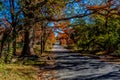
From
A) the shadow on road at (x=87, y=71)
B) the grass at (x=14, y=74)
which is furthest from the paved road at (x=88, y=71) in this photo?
the grass at (x=14, y=74)

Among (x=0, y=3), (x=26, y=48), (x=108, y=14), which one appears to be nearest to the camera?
(x=0, y=3)

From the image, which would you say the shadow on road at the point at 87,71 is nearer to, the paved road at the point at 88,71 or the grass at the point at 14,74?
the paved road at the point at 88,71

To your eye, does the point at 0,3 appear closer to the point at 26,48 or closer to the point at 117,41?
the point at 26,48

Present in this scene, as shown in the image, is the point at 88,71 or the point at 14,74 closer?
the point at 14,74

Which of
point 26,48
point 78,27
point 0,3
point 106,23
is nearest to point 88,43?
point 78,27

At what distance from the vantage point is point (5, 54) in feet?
78.5

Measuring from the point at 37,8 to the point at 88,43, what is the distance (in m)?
40.3

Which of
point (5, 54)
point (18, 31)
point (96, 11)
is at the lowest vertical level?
point (5, 54)

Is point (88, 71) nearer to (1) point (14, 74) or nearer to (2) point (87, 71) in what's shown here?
(2) point (87, 71)

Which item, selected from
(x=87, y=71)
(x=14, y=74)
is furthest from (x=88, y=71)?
(x=14, y=74)

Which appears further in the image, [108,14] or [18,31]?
[108,14]

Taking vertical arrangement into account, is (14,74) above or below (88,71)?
above

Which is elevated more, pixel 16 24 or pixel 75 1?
pixel 75 1

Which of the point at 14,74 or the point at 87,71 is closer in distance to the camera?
the point at 14,74
